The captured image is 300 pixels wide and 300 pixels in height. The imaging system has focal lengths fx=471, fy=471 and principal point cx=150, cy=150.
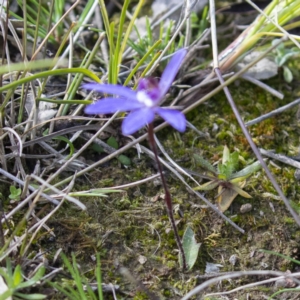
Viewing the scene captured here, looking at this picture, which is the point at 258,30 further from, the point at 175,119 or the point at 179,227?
the point at 175,119

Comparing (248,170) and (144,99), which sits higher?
(144,99)

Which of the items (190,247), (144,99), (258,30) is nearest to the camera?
(144,99)

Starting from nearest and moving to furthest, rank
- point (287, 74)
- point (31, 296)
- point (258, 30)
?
point (31, 296), point (258, 30), point (287, 74)

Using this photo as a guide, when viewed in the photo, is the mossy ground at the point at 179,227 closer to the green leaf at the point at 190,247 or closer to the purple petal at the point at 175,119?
the green leaf at the point at 190,247

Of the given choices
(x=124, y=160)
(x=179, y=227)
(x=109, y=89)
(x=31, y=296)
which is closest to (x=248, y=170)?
(x=179, y=227)

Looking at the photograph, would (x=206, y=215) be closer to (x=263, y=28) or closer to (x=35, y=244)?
(x=35, y=244)

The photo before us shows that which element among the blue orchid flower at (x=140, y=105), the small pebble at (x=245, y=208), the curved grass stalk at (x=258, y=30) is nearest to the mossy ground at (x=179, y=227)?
the small pebble at (x=245, y=208)
